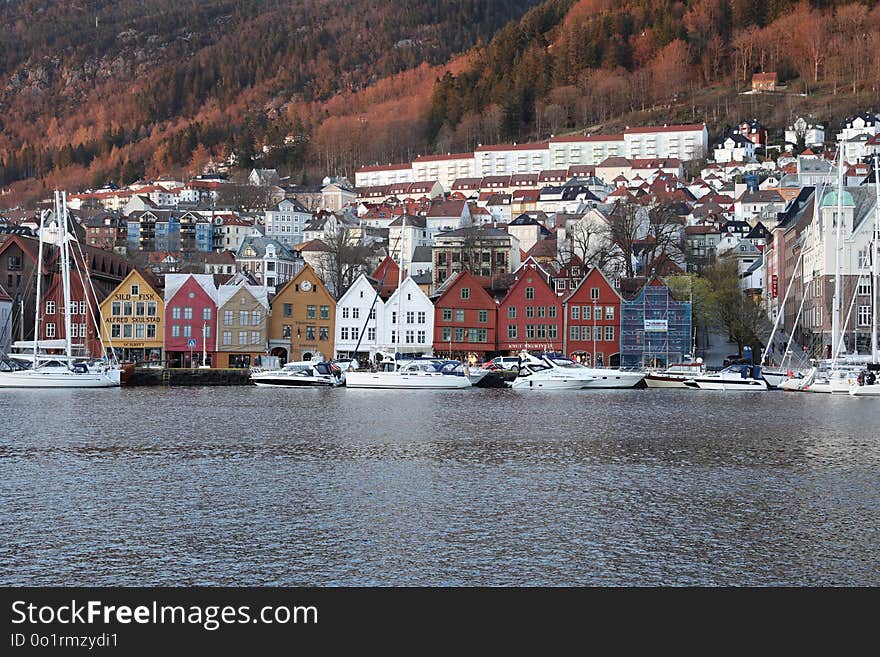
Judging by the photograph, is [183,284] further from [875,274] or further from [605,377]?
[875,274]

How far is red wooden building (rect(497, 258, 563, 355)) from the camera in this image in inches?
3462

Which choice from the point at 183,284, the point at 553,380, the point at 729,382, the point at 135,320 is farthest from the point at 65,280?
the point at 729,382

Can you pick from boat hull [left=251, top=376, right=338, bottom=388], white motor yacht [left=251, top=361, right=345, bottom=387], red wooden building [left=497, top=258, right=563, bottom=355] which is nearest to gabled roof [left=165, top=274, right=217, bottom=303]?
white motor yacht [left=251, top=361, right=345, bottom=387]

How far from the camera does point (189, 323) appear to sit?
8812cm

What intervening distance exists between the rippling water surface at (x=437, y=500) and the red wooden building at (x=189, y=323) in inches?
1601

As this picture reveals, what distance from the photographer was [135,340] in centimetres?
8825

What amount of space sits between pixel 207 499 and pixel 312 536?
→ 486 cm

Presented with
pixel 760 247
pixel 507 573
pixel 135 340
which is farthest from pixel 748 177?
pixel 507 573

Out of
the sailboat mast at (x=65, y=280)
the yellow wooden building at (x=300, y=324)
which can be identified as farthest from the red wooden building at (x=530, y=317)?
the sailboat mast at (x=65, y=280)

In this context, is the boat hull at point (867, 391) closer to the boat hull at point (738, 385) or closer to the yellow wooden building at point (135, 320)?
the boat hull at point (738, 385)

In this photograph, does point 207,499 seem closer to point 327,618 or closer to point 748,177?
point 327,618

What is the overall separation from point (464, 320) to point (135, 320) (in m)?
25.3

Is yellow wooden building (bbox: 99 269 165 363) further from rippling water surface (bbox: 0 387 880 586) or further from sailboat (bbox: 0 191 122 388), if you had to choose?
rippling water surface (bbox: 0 387 880 586)

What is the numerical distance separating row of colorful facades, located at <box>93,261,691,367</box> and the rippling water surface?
132ft
